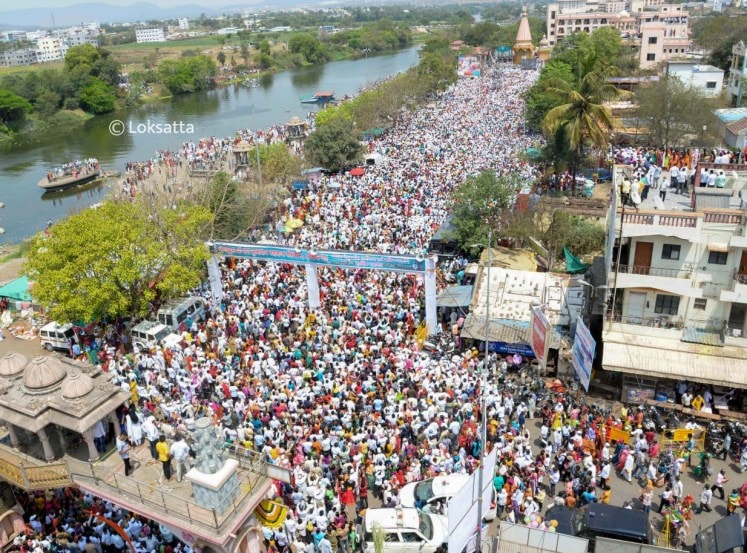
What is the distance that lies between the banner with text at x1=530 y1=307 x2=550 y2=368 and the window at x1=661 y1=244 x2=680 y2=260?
3556mm

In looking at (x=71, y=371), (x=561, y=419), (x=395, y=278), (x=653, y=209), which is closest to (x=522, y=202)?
(x=395, y=278)

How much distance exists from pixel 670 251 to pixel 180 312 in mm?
15838

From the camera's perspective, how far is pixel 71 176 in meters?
50.3

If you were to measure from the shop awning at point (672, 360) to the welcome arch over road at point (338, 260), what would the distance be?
5.48 metres

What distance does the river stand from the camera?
47781 mm

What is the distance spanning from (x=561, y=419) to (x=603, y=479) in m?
2.04

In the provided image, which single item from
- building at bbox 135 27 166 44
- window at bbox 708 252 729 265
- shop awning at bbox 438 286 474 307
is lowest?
shop awning at bbox 438 286 474 307

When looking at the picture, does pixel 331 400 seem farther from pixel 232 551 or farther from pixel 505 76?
pixel 505 76

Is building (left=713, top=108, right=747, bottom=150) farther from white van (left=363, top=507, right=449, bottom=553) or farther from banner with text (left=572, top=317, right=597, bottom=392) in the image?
white van (left=363, top=507, right=449, bottom=553)

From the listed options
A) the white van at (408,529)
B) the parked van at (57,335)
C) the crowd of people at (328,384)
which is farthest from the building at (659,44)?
the white van at (408,529)

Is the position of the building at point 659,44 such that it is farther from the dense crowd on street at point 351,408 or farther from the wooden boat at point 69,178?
the wooden boat at point 69,178

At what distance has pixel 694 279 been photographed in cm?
1688

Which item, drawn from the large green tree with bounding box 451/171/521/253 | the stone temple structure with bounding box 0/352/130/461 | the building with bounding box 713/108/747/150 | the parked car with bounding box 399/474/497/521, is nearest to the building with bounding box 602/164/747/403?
the parked car with bounding box 399/474/497/521

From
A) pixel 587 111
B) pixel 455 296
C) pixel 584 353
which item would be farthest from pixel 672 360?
pixel 587 111
